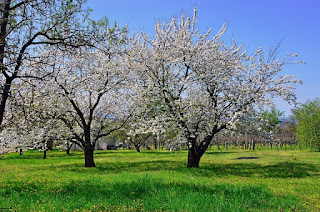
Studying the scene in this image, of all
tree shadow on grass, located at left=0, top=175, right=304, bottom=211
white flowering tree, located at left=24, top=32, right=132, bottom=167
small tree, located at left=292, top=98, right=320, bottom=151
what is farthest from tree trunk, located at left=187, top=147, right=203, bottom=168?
small tree, located at left=292, top=98, right=320, bottom=151

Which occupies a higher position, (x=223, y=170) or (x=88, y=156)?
(x=88, y=156)

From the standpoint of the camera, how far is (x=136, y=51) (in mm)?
17844

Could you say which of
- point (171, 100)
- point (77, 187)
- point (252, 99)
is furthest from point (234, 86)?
point (77, 187)

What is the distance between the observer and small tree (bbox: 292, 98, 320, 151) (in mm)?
46500

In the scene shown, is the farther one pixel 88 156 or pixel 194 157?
pixel 88 156

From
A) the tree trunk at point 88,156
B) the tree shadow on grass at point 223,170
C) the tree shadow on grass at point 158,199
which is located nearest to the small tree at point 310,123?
the tree shadow on grass at point 223,170

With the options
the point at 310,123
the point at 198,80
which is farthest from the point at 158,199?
the point at 310,123

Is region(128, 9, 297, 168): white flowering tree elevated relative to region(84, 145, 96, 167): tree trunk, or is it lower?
elevated

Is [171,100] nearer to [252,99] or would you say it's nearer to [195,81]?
[195,81]

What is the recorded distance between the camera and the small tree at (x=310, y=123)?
4650 cm

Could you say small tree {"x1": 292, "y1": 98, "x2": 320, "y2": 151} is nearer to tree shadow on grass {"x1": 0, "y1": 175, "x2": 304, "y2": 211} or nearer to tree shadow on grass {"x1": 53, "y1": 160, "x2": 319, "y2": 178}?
tree shadow on grass {"x1": 53, "y1": 160, "x2": 319, "y2": 178}

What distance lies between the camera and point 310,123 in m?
47.4

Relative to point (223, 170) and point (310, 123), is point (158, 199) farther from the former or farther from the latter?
point (310, 123)

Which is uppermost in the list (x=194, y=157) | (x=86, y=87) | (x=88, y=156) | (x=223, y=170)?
(x=86, y=87)
